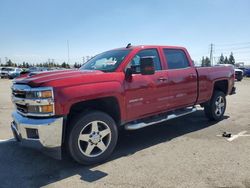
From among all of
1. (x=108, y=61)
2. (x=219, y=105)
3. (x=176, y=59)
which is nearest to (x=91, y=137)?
(x=108, y=61)

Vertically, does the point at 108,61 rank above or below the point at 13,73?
above

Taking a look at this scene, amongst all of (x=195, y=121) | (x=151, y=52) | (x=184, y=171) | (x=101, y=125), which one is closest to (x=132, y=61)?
(x=151, y=52)

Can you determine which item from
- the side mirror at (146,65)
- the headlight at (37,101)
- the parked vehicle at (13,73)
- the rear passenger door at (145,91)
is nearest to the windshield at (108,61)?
the rear passenger door at (145,91)

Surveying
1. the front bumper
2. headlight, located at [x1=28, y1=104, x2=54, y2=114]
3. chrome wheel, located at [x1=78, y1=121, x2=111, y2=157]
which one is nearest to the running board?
chrome wheel, located at [x1=78, y1=121, x2=111, y2=157]

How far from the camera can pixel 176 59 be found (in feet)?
20.8

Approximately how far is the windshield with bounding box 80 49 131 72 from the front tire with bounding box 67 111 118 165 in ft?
3.34

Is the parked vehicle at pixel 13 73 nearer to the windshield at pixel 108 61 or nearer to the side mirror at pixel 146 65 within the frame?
the windshield at pixel 108 61

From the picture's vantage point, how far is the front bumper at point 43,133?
13.1ft

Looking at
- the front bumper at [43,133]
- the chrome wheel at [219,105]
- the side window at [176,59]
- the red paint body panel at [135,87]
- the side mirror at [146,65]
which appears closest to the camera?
the front bumper at [43,133]

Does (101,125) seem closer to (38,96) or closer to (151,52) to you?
(38,96)

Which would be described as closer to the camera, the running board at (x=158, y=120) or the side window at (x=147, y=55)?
the running board at (x=158, y=120)

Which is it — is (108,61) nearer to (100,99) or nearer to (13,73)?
(100,99)

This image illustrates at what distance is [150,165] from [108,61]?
87.8 inches

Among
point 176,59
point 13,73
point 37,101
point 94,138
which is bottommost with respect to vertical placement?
point 94,138
